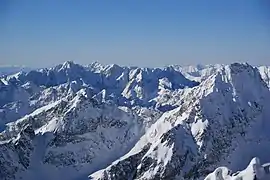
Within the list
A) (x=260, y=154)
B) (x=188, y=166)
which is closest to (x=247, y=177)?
(x=188, y=166)

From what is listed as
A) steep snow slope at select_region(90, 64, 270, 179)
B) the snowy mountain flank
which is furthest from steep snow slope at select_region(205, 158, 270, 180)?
steep snow slope at select_region(90, 64, 270, 179)

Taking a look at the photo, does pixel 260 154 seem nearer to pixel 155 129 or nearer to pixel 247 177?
pixel 155 129

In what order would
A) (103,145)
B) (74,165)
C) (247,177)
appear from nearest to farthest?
(247,177)
(74,165)
(103,145)

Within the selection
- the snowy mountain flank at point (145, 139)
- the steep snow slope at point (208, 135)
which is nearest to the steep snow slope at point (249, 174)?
the snowy mountain flank at point (145, 139)

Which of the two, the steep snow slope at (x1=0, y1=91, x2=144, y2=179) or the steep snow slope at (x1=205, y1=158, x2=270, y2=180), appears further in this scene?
the steep snow slope at (x1=0, y1=91, x2=144, y2=179)

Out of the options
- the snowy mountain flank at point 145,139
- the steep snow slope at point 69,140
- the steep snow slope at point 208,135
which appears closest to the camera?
the steep snow slope at point 208,135

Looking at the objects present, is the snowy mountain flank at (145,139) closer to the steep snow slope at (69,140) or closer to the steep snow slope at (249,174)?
the steep snow slope at (69,140)

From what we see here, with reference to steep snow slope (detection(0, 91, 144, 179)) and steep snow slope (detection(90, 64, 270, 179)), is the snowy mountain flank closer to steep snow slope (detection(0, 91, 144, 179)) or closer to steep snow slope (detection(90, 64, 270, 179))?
steep snow slope (detection(90, 64, 270, 179))

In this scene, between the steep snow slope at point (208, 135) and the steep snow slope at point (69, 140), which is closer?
the steep snow slope at point (208, 135)

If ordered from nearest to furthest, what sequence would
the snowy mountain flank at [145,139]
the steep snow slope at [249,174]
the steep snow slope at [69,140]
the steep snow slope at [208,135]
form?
the steep snow slope at [249,174]
the steep snow slope at [208,135]
the snowy mountain flank at [145,139]
the steep snow slope at [69,140]
